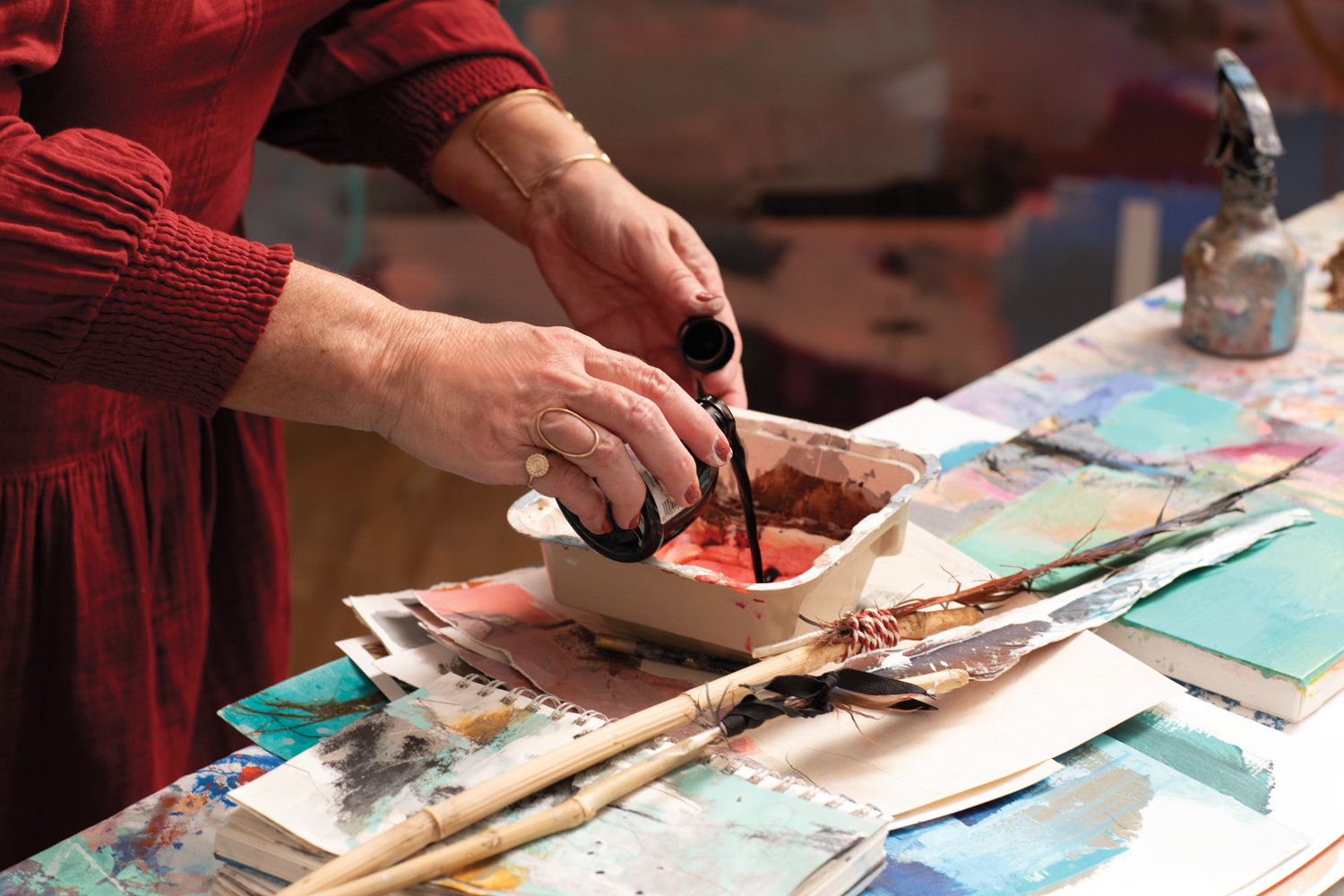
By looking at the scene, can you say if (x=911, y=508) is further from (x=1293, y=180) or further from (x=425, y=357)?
(x=1293, y=180)

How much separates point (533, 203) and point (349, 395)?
1.75 feet

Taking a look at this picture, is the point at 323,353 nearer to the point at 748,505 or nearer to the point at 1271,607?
the point at 748,505

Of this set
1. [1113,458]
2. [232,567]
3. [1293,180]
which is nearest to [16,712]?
[232,567]

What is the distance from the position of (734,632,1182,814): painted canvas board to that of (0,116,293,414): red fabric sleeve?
1.66ft

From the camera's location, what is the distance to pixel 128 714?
121cm

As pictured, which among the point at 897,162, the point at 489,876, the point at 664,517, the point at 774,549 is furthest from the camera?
the point at 897,162

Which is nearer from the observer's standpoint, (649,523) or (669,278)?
(649,523)

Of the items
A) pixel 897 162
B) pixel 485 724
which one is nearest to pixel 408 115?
pixel 485 724

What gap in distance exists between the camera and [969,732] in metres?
0.87

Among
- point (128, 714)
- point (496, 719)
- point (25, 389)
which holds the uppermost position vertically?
point (25, 389)

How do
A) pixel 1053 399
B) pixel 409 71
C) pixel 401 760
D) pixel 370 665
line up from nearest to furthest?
pixel 401 760
pixel 370 665
pixel 409 71
pixel 1053 399

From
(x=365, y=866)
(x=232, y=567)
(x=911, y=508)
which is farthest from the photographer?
(x=232, y=567)

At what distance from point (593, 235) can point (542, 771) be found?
2.24ft

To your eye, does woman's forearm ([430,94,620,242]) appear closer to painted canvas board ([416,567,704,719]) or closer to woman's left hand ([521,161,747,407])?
woman's left hand ([521,161,747,407])
